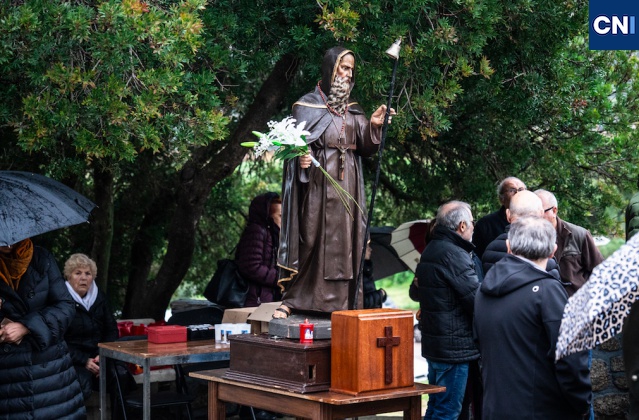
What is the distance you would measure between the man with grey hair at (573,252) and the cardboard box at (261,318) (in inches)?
81.4

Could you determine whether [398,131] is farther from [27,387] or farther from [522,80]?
[27,387]

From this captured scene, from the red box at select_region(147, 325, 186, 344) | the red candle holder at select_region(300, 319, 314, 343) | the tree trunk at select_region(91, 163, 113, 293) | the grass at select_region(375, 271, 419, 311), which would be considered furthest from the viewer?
the grass at select_region(375, 271, 419, 311)

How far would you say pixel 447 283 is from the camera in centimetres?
661

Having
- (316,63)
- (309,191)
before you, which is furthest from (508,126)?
(309,191)

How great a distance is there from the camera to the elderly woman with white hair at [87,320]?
777 centimetres

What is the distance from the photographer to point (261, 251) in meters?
8.42

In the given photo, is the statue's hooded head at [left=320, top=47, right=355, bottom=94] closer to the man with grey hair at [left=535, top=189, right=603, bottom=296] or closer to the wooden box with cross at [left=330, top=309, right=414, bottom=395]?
the wooden box with cross at [left=330, top=309, right=414, bottom=395]

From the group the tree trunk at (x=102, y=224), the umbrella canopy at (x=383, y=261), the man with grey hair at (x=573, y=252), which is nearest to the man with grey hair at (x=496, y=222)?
the man with grey hair at (x=573, y=252)

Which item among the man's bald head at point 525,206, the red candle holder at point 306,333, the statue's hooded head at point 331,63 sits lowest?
the red candle holder at point 306,333

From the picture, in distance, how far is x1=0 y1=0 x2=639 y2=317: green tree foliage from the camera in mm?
6414

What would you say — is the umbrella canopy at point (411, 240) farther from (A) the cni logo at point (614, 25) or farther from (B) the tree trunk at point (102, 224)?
(B) the tree trunk at point (102, 224)

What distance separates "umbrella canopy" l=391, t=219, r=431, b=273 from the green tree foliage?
66 cm

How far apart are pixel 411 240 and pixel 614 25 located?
9.56 ft

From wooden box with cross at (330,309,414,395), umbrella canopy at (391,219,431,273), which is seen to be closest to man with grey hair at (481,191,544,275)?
wooden box with cross at (330,309,414,395)
